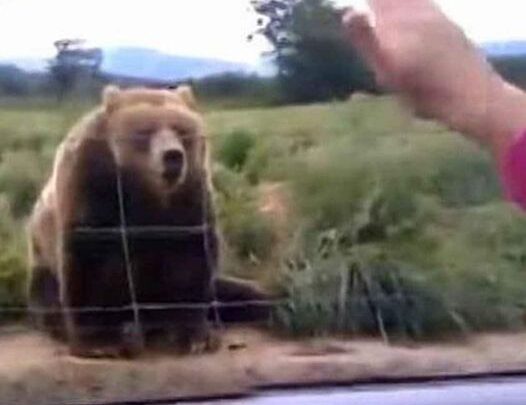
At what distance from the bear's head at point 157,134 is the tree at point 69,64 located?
0.03 metres

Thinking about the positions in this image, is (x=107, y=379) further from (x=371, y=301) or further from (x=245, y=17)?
(x=245, y=17)

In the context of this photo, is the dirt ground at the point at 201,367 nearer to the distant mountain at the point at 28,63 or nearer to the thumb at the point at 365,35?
the distant mountain at the point at 28,63

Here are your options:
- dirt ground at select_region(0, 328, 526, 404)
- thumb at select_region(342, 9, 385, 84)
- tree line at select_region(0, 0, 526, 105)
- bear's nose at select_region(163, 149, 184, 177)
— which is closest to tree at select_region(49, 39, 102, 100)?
tree line at select_region(0, 0, 526, 105)

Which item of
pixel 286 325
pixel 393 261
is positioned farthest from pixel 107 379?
pixel 393 261

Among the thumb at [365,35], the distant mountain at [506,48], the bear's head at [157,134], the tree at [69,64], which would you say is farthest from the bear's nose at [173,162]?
the thumb at [365,35]

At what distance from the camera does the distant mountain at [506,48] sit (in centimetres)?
143

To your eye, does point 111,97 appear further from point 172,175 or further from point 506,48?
point 506,48

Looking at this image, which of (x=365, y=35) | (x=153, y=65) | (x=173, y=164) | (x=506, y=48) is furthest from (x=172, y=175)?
(x=365, y=35)

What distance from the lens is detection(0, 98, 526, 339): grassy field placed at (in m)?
1.48

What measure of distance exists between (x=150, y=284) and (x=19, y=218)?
149mm

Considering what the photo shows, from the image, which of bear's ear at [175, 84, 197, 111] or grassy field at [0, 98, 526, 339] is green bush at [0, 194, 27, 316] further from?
bear's ear at [175, 84, 197, 111]

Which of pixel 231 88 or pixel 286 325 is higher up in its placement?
pixel 231 88

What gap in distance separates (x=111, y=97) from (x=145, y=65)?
0.04 meters

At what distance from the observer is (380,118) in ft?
4.92
